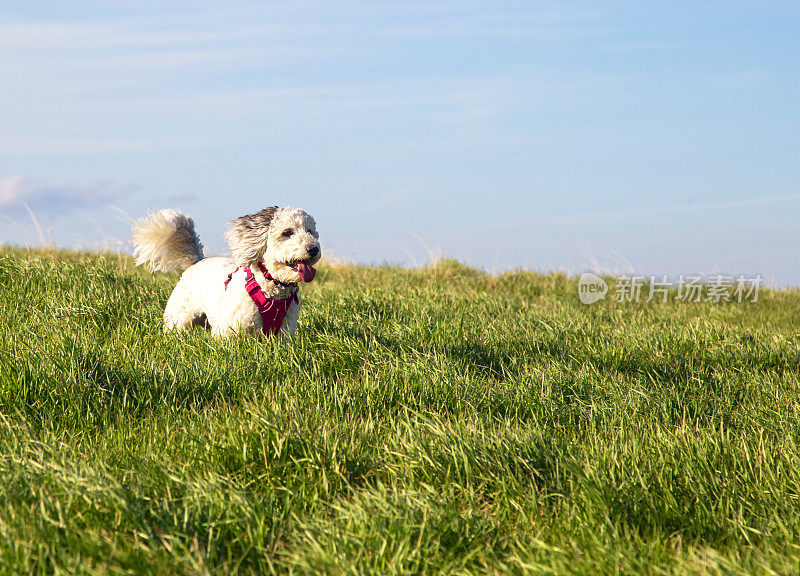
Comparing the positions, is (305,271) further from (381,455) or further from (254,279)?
(381,455)

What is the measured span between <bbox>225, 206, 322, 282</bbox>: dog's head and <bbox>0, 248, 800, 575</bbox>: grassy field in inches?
25.0

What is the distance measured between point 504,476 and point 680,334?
4645 mm

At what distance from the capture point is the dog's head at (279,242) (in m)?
5.46

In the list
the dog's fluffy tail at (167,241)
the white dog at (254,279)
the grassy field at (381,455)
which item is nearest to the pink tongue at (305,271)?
the white dog at (254,279)

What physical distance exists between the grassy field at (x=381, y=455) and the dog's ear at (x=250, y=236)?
2.46ft

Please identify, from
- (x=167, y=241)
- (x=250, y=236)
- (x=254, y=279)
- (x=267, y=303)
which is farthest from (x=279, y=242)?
(x=167, y=241)

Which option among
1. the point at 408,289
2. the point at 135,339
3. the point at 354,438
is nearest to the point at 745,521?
the point at 354,438

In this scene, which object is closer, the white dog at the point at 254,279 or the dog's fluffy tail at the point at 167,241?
the white dog at the point at 254,279

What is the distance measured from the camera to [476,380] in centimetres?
504

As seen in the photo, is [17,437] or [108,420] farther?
[108,420]

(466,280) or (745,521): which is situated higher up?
(466,280)

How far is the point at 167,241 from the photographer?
22.6ft

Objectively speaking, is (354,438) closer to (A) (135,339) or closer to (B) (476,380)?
(B) (476,380)

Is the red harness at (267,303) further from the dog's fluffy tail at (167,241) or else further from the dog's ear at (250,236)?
the dog's fluffy tail at (167,241)
